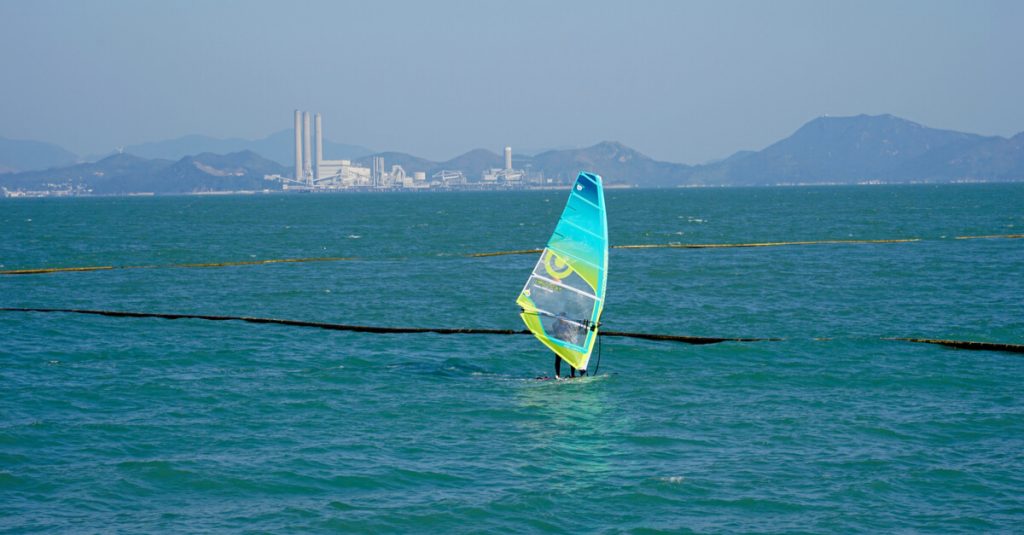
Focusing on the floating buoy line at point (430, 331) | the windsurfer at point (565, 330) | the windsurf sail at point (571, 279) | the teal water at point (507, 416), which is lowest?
the teal water at point (507, 416)

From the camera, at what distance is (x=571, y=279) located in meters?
32.8

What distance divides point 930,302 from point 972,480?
2907 centimetres

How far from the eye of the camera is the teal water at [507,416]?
22.5 meters

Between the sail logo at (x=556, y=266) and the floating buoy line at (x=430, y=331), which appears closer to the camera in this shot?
the sail logo at (x=556, y=266)

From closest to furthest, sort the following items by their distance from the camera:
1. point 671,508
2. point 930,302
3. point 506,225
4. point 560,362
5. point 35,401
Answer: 1. point 671,508
2. point 35,401
3. point 560,362
4. point 930,302
5. point 506,225

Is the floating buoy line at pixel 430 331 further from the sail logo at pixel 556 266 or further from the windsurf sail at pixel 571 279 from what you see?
the sail logo at pixel 556 266

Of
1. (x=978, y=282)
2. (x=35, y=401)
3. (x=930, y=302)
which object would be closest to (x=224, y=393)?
(x=35, y=401)

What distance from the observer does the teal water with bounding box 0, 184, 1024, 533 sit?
2252 cm

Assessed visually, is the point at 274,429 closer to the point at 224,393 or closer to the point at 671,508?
the point at 224,393

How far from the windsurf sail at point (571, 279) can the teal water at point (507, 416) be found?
5.73 feet

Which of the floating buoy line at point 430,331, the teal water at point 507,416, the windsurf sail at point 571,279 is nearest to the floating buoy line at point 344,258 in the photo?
the teal water at point 507,416

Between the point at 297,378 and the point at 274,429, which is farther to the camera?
the point at 297,378

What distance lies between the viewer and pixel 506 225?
13700cm

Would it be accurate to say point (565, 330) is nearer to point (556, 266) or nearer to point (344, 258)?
point (556, 266)
